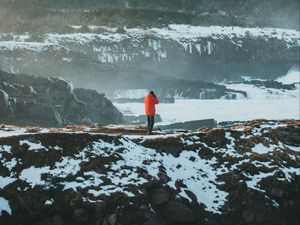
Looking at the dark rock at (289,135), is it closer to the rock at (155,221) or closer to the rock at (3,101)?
the rock at (155,221)

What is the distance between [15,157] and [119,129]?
45.1 feet

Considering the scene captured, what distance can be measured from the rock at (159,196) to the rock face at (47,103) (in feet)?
162

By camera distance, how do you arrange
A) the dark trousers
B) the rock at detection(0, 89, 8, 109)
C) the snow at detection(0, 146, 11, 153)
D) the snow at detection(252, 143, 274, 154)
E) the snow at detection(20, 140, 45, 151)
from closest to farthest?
the snow at detection(0, 146, 11, 153) → the snow at detection(20, 140, 45, 151) → the snow at detection(252, 143, 274, 154) → the dark trousers → the rock at detection(0, 89, 8, 109)

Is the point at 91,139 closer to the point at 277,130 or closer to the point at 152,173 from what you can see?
the point at 152,173

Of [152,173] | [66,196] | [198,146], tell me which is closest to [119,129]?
[198,146]

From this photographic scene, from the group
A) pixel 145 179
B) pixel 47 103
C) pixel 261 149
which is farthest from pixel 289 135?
pixel 47 103

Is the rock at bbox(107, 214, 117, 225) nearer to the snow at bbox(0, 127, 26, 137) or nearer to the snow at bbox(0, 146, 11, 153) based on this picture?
the snow at bbox(0, 146, 11, 153)

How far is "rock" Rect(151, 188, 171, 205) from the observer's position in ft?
124

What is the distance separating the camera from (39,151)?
39.5 m

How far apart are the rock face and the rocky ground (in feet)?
144

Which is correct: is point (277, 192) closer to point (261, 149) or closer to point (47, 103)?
point (261, 149)

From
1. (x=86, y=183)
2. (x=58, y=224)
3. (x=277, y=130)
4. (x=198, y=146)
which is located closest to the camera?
(x=58, y=224)

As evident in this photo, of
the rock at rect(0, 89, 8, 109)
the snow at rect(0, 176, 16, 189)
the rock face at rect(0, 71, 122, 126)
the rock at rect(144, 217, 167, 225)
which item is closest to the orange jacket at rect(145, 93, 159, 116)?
the rock at rect(144, 217, 167, 225)

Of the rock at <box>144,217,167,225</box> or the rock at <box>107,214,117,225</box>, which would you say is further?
the rock at <box>144,217,167,225</box>
